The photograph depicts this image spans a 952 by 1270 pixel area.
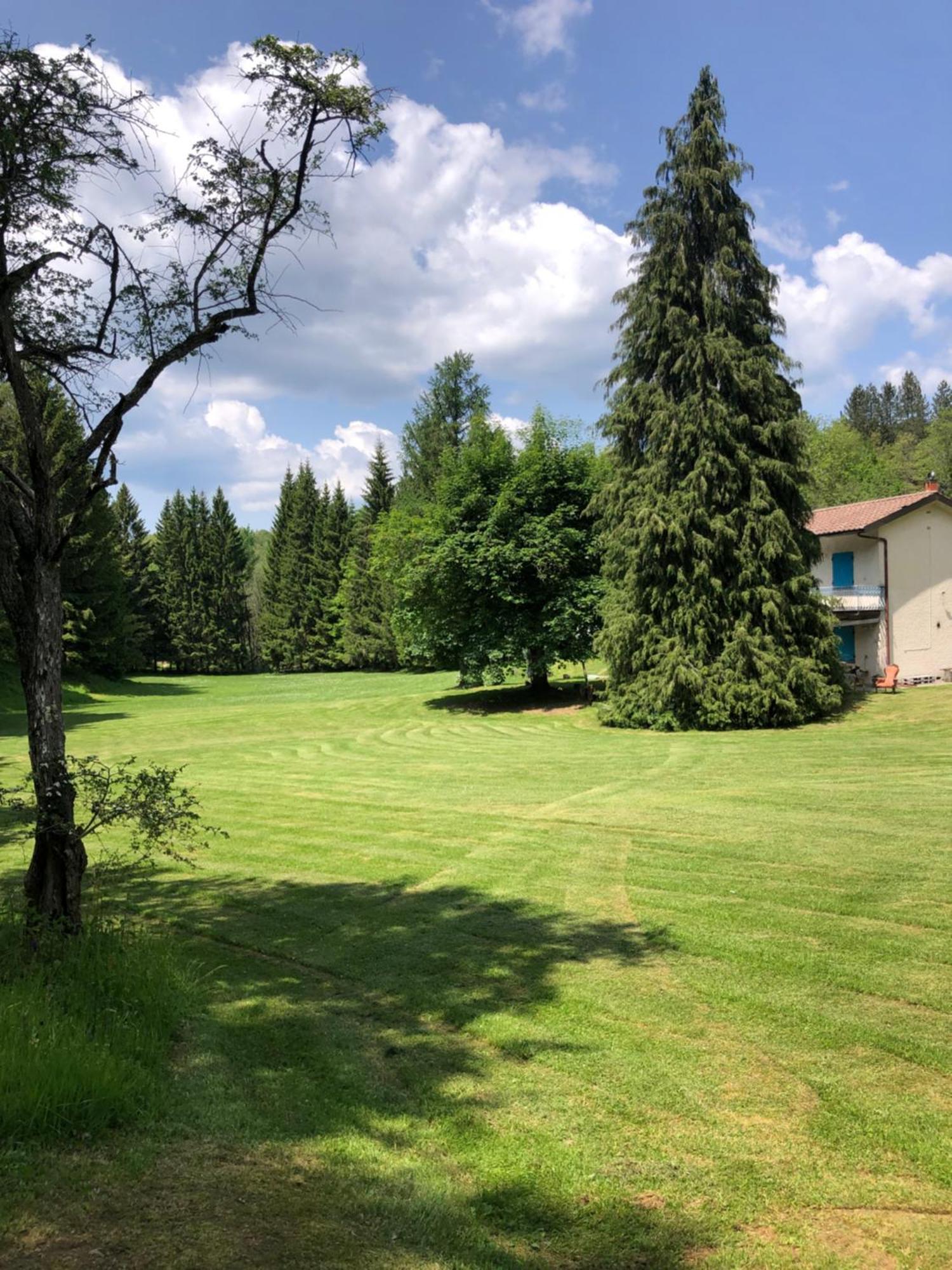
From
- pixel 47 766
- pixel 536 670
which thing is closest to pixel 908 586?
pixel 536 670

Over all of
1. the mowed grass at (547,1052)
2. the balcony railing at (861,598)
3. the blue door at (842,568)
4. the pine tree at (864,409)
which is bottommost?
the mowed grass at (547,1052)

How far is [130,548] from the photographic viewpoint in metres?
59.3

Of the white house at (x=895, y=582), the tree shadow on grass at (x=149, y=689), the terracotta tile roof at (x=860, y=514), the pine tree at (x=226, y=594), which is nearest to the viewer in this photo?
the white house at (x=895, y=582)

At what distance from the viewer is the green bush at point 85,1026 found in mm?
3361

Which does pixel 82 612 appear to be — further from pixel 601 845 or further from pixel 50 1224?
pixel 50 1224

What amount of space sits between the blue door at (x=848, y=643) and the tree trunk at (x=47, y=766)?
27143 mm

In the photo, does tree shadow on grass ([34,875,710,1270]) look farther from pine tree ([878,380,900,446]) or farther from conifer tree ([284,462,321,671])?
pine tree ([878,380,900,446])

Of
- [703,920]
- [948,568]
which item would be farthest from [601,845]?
[948,568]

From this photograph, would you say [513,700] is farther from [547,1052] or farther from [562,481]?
[547,1052]

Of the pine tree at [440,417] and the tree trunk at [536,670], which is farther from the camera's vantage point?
the pine tree at [440,417]

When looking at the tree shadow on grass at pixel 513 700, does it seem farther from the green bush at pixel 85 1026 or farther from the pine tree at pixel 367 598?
the pine tree at pixel 367 598

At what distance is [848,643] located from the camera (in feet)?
92.9

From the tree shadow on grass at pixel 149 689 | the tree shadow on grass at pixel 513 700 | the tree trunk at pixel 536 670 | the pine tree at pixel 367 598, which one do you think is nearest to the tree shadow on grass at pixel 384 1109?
the tree shadow on grass at pixel 513 700

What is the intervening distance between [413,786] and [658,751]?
5890 millimetres
